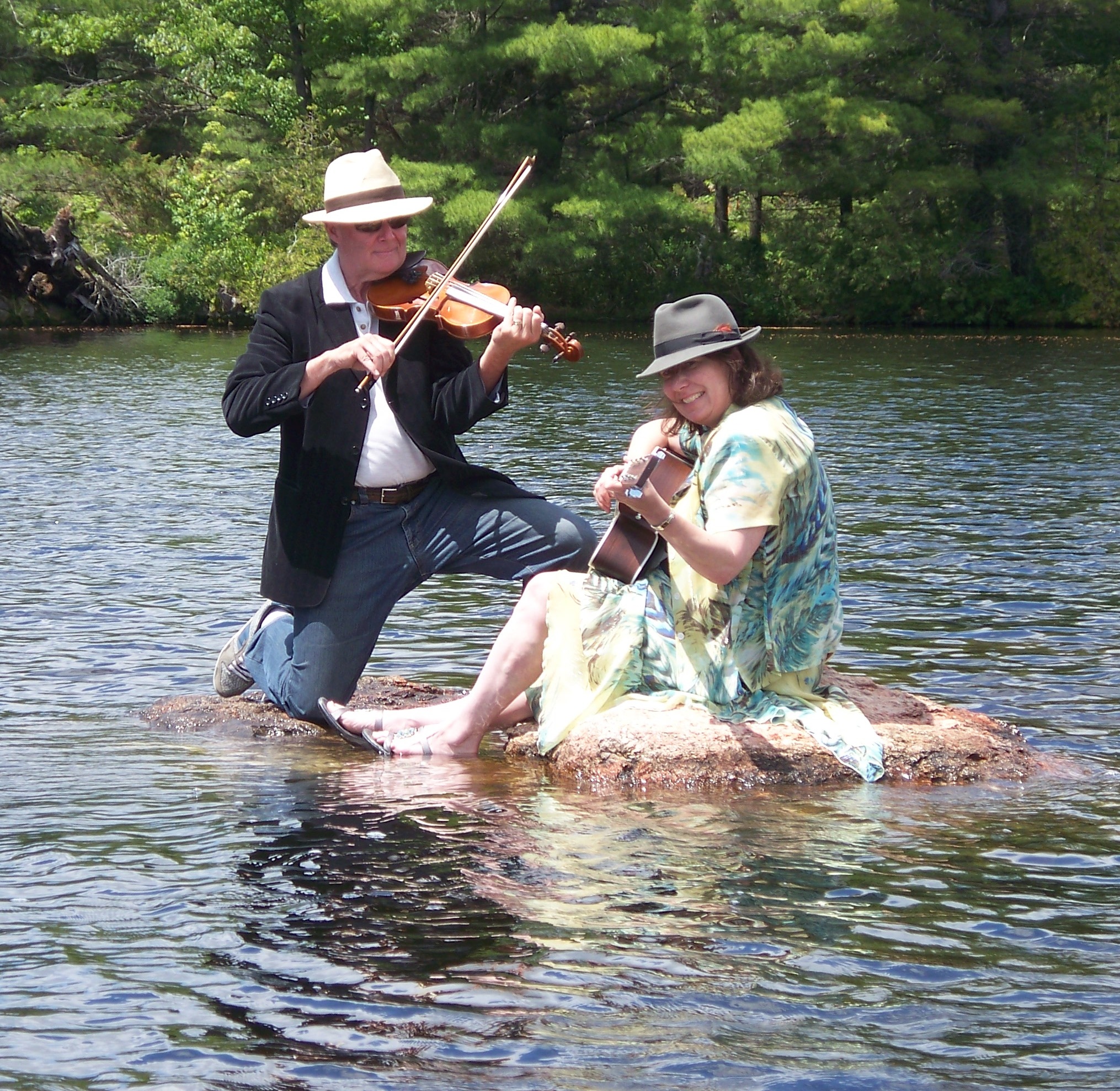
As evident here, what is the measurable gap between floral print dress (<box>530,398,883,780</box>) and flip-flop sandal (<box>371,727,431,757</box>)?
40cm

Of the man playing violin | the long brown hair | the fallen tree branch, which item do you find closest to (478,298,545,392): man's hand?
the man playing violin

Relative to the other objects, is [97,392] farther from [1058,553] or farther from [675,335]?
[675,335]

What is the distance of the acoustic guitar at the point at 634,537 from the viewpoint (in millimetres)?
5066

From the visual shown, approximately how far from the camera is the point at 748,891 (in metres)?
4.34

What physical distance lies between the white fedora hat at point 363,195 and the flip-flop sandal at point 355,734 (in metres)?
1.67

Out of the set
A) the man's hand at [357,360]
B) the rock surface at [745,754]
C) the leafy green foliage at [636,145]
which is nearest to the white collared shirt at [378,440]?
the man's hand at [357,360]

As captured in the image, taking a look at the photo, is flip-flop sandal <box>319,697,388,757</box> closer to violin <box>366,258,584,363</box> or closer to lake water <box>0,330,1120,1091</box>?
lake water <box>0,330,1120,1091</box>

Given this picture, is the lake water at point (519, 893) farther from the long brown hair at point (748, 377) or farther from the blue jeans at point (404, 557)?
the long brown hair at point (748, 377)

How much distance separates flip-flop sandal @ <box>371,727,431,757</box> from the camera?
5691mm

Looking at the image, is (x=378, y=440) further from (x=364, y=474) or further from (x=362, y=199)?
(x=362, y=199)

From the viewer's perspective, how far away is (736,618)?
5121 mm

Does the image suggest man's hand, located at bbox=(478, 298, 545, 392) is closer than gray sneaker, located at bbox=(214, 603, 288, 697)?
Yes

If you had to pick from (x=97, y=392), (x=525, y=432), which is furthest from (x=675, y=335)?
(x=97, y=392)

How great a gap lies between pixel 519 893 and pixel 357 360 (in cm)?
188
